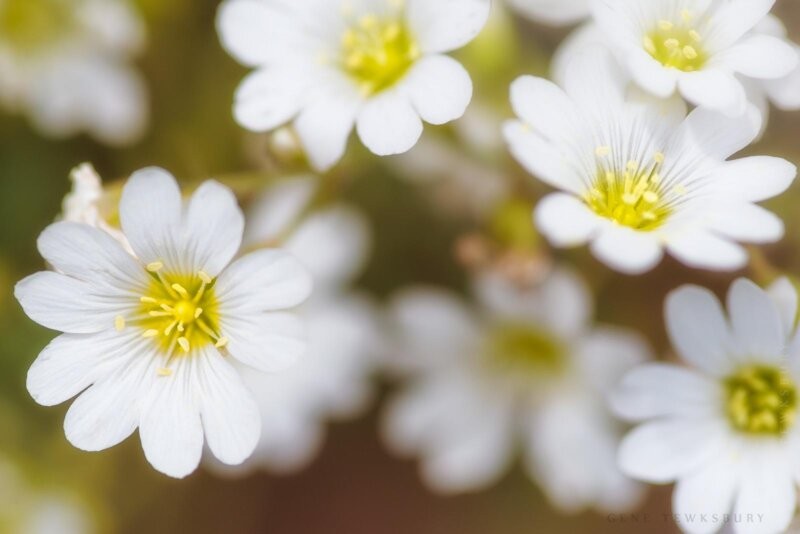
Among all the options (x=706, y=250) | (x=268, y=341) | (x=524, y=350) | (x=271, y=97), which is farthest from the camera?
(x=524, y=350)

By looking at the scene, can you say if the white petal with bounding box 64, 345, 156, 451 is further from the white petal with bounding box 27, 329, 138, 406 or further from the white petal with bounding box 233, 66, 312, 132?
the white petal with bounding box 233, 66, 312, 132

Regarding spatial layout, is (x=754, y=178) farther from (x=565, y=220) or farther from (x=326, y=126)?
(x=326, y=126)

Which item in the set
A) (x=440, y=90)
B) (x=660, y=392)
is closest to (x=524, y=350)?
(x=660, y=392)

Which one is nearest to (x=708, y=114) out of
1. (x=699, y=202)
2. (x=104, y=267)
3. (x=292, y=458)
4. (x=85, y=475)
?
(x=699, y=202)

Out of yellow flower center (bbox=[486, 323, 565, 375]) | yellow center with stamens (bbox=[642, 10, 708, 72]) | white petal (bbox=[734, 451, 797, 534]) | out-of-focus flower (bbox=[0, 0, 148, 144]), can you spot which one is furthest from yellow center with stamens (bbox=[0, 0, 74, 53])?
white petal (bbox=[734, 451, 797, 534])

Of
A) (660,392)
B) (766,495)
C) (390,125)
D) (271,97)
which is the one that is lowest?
(766,495)

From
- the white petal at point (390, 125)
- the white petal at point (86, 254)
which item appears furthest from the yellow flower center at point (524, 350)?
the white petal at point (86, 254)

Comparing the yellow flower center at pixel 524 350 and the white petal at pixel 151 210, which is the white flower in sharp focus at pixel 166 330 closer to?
the white petal at pixel 151 210

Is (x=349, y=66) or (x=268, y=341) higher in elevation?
(x=349, y=66)
